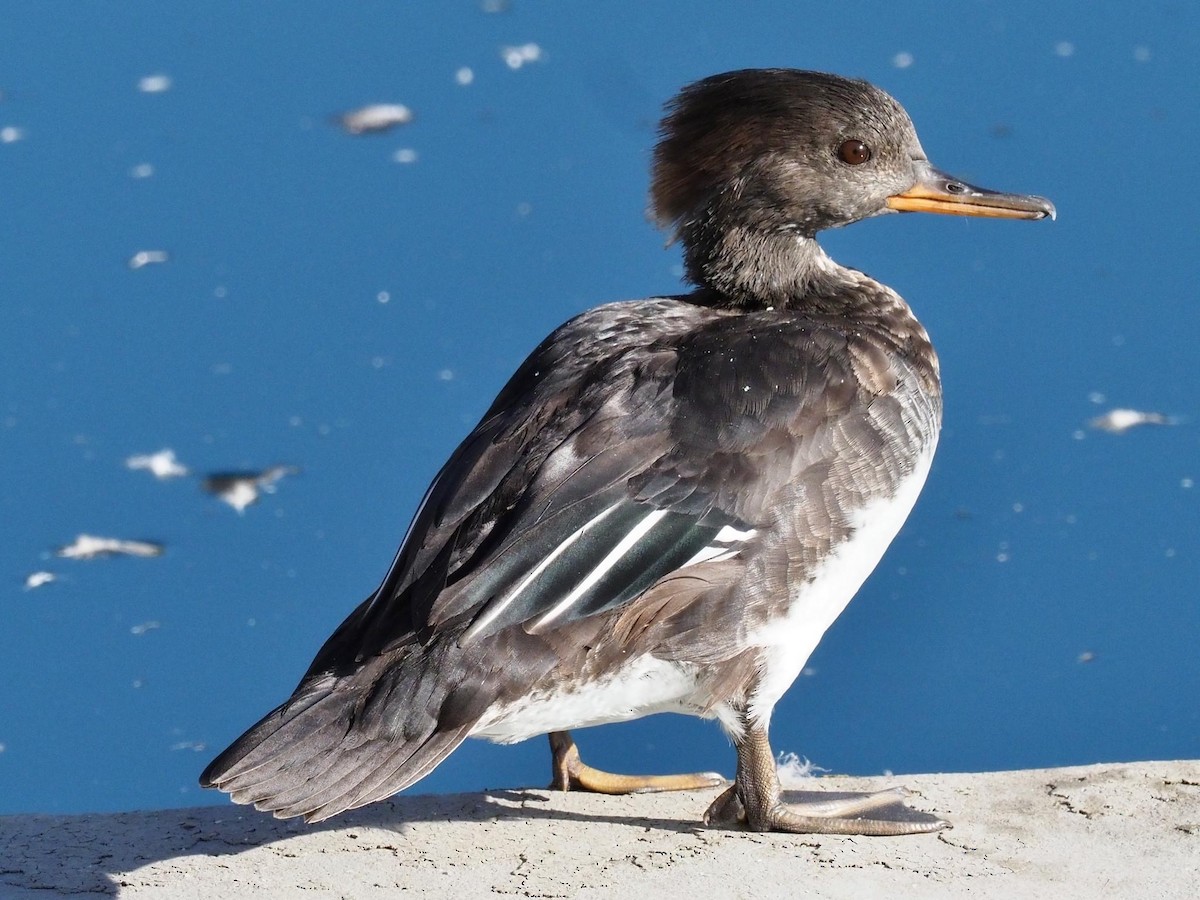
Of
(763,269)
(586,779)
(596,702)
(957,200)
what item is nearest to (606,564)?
(596,702)

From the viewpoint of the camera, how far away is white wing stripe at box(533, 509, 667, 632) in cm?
214

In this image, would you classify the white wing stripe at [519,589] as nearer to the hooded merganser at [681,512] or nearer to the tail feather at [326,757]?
the hooded merganser at [681,512]

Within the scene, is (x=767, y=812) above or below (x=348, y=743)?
below

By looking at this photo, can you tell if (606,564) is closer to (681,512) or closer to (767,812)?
(681,512)

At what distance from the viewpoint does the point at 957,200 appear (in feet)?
9.20

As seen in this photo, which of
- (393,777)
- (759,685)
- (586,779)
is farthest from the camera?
(586,779)

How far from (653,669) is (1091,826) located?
2.38 ft

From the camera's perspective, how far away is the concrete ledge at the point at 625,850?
2.24m

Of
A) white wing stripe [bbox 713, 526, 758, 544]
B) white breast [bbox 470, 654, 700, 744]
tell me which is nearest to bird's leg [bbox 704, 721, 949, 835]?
white breast [bbox 470, 654, 700, 744]

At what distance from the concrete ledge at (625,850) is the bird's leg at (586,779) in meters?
0.04

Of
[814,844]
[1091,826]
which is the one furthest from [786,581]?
[1091,826]

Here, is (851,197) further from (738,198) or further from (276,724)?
(276,724)

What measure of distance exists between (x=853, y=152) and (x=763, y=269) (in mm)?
246

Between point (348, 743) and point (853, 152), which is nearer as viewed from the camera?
point (348, 743)
